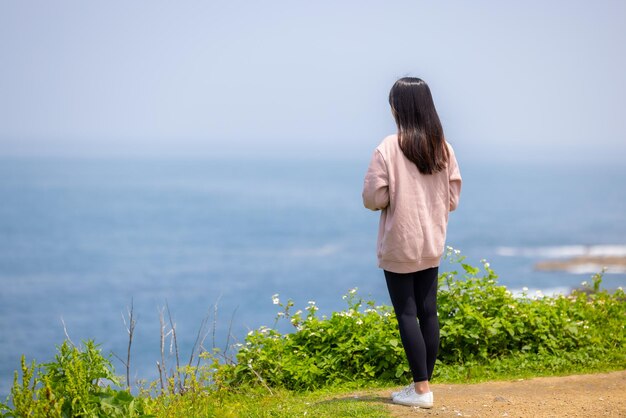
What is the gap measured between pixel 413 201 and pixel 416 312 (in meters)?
0.74

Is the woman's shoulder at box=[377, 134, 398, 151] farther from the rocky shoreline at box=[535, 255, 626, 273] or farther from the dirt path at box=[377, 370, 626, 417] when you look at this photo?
the rocky shoreline at box=[535, 255, 626, 273]

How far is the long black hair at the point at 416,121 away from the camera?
4922 mm

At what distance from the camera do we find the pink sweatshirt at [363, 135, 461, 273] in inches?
195

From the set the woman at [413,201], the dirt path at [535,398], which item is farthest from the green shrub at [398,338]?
the woman at [413,201]

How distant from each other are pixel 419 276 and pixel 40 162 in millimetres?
200401

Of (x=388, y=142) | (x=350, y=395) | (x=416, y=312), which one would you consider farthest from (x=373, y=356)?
(x=388, y=142)

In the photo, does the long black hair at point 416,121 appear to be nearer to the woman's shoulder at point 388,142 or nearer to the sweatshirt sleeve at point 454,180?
the woman's shoulder at point 388,142

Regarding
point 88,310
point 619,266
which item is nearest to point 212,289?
point 88,310

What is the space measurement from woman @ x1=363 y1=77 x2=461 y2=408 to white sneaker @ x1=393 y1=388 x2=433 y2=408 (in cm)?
9

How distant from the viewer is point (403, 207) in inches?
Answer: 197

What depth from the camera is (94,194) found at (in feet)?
A: 449

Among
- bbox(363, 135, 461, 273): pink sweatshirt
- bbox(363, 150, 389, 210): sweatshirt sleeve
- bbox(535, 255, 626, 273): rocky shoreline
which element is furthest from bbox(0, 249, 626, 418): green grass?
bbox(535, 255, 626, 273): rocky shoreline

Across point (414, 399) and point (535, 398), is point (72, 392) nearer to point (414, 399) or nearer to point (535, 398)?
point (414, 399)

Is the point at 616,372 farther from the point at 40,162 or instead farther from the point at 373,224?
the point at 40,162
